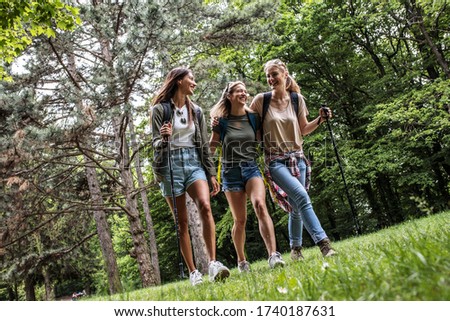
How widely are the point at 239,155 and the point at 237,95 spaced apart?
2.30 feet

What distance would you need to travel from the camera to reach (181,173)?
4.35m

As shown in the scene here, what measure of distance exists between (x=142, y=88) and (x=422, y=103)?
351 inches

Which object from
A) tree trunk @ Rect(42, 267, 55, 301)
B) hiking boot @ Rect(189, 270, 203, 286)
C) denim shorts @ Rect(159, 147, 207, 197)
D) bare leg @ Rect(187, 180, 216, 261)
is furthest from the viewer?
tree trunk @ Rect(42, 267, 55, 301)

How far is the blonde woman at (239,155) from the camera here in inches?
180

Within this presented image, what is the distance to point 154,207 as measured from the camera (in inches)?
928

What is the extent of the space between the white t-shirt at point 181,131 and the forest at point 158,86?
1.53 m

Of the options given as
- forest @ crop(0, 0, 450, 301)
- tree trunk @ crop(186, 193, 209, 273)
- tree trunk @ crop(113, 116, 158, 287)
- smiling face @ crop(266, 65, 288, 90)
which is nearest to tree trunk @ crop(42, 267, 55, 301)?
forest @ crop(0, 0, 450, 301)

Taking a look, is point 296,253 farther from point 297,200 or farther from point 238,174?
point 238,174

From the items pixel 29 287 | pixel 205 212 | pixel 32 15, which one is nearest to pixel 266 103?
pixel 205 212

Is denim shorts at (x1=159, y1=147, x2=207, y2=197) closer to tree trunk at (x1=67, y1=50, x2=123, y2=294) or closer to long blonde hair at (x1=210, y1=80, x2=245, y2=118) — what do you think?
long blonde hair at (x1=210, y1=80, x2=245, y2=118)

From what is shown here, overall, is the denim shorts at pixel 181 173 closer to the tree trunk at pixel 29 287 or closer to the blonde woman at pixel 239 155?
the blonde woman at pixel 239 155

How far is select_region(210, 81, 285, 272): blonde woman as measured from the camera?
4574 mm
